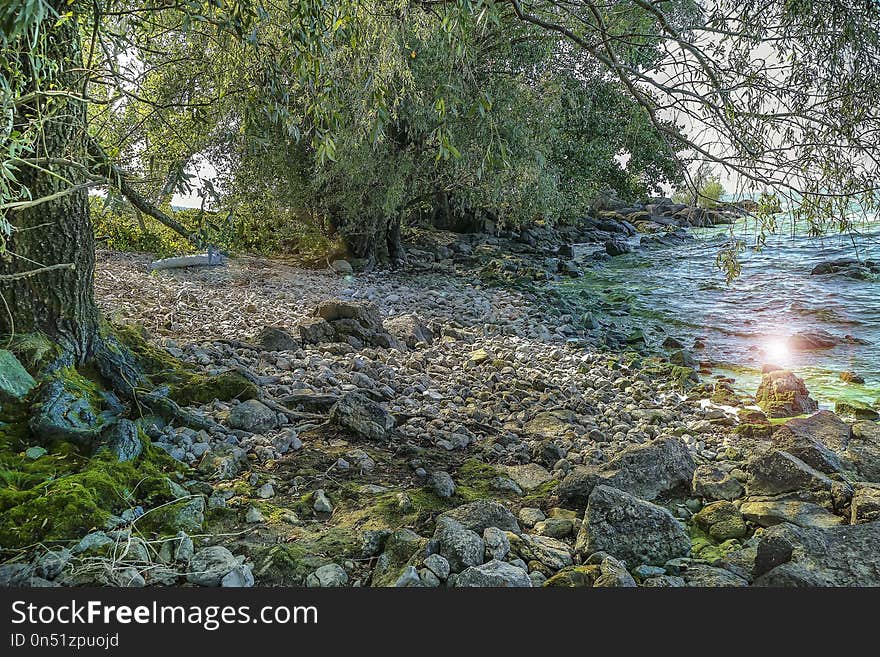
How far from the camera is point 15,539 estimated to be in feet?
11.6

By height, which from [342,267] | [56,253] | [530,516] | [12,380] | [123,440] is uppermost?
[56,253]

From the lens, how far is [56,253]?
16.7ft

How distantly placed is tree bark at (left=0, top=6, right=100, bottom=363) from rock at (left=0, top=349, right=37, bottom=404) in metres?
0.22

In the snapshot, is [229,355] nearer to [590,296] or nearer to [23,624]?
[23,624]

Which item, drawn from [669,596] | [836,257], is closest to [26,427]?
[669,596]

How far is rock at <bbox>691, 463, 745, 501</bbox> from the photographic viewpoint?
16.7ft

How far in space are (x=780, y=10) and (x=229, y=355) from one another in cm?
698

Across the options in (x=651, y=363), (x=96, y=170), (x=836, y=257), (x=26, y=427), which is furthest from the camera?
(x=836, y=257)

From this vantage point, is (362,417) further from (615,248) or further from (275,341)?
(615,248)

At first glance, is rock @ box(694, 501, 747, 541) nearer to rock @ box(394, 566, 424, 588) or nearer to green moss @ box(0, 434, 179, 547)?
rock @ box(394, 566, 424, 588)

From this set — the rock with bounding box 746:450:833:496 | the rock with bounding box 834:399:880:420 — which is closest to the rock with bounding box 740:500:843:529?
the rock with bounding box 746:450:833:496

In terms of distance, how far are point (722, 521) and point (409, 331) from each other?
6158 mm

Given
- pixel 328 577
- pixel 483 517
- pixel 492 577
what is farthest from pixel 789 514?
pixel 328 577

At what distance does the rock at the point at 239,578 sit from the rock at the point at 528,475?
8.17ft
